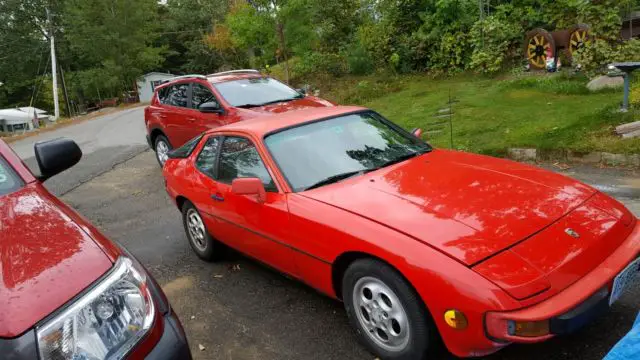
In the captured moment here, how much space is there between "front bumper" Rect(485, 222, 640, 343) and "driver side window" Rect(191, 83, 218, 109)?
6.41m

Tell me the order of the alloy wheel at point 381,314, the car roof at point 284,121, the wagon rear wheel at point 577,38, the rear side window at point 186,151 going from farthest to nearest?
the wagon rear wheel at point 577,38 → the rear side window at point 186,151 → the car roof at point 284,121 → the alloy wheel at point 381,314

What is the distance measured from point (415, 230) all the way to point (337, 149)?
1360 millimetres

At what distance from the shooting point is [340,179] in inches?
144

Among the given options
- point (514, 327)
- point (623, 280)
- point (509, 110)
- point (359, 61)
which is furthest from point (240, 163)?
point (359, 61)

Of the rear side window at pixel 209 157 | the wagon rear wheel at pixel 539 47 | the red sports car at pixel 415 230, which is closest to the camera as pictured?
the red sports car at pixel 415 230

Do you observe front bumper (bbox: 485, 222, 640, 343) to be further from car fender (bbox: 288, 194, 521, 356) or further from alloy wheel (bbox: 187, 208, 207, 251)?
alloy wheel (bbox: 187, 208, 207, 251)

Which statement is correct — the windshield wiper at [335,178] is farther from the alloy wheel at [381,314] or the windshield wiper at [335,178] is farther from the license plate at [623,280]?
the license plate at [623,280]

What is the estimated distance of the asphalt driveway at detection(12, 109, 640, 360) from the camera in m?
Answer: 3.11

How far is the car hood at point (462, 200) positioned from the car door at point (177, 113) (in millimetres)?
5573

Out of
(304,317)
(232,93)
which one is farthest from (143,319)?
(232,93)

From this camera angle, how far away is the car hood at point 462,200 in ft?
8.95

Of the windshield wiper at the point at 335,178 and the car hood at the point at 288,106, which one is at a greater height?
the car hood at the point at 288,106

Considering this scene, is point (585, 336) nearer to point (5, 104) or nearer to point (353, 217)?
point (353, 217)

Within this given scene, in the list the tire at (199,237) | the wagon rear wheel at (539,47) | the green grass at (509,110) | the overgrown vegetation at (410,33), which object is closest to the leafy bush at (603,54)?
the overgrown vegetation at (410,33)
